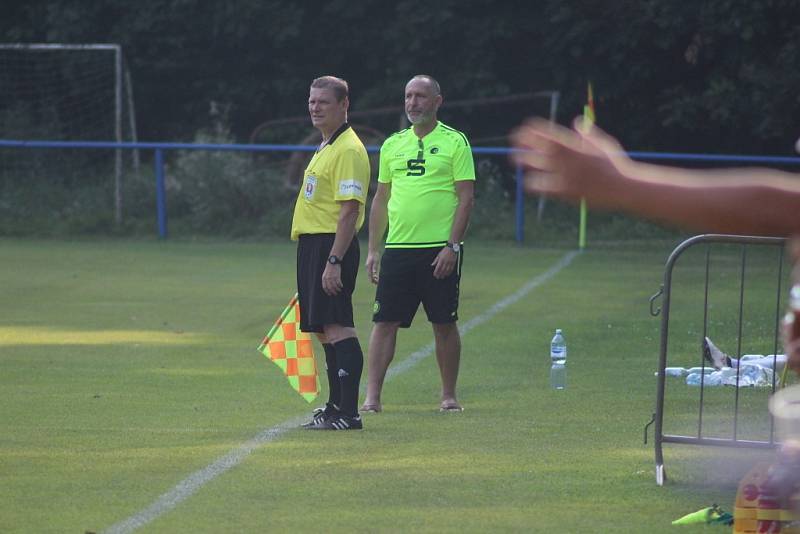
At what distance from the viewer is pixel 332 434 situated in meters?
8.03

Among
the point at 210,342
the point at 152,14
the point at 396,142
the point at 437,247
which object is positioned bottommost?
the point at 210,342

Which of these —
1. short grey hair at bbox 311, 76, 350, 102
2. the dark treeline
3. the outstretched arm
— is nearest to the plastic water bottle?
short grey hair at bbox 311, 76, 350, 102

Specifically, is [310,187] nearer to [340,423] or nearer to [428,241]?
[428,241]

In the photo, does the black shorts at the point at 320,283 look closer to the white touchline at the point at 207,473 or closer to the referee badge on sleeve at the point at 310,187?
the referee badge on sleeve at the point at 310,187

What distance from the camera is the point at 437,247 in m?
9.09

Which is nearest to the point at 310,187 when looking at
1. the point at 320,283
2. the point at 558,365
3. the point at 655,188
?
the point at 320,283

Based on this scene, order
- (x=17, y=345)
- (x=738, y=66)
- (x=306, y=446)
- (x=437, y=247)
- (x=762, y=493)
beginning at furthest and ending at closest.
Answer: (x=738, y=66) → (x=17, y=345) → (x=437, y=247) → (x=306, y=446) → (x=762, y=493)

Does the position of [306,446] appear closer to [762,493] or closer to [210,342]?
[762,493]

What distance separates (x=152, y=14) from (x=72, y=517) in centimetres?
2535

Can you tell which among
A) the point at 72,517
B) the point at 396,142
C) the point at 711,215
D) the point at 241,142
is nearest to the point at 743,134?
the point at 241,142

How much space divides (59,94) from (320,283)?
73.9 ft

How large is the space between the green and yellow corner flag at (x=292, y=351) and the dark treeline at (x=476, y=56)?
Answer: 710 inches

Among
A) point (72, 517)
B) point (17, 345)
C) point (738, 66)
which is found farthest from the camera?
point (738, 66)

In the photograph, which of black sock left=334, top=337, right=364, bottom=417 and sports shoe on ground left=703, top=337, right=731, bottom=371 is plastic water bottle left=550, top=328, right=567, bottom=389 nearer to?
sports shoe on ground left=703, top=337, right=731, bottom=371
